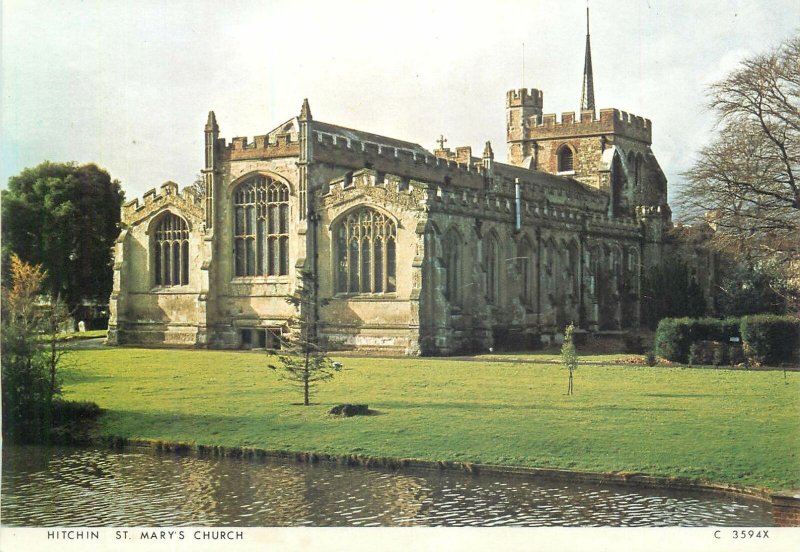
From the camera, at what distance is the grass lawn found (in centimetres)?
1811

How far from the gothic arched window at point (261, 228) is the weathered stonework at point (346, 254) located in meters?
0.06

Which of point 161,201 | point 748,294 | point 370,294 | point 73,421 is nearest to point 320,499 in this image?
point 73,421

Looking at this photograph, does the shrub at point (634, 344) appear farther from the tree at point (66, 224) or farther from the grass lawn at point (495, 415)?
the tree at point (66, 224)

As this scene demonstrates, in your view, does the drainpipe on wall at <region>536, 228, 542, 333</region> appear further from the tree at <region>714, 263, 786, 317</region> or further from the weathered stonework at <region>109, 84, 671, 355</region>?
the tree at <region>714, 263, 786, 317</region>

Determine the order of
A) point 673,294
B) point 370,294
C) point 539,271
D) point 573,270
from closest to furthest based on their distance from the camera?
point 370,294 → point 539,271 → point 573,270 → point 673,294

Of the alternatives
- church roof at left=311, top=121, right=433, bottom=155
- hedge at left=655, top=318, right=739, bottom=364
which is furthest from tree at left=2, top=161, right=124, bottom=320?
hedge at left=655, top=318, right=739, bottom=364

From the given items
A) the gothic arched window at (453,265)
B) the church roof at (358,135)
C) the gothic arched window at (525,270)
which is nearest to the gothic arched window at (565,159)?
the church roof at (358,135)

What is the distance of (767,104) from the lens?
31031 mm

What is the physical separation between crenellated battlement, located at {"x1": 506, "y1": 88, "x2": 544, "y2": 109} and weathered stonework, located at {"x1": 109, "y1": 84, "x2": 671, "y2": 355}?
2006 centimetres

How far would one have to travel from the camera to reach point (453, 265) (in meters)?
40.8

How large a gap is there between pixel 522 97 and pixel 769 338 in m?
38.2

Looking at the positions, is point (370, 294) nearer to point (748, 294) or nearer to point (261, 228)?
point (261, 228)

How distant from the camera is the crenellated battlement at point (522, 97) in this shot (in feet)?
223
